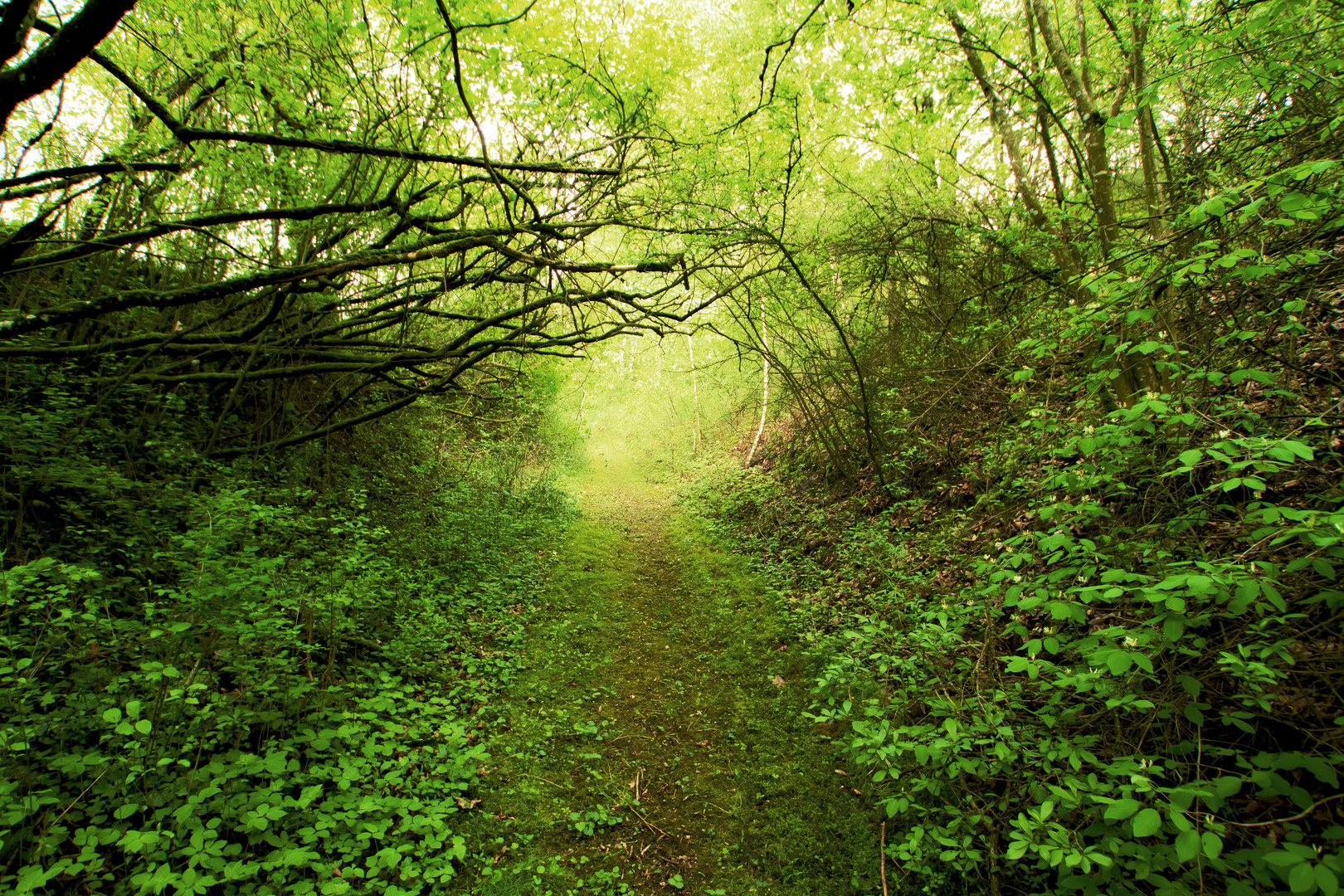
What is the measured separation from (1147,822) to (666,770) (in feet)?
9.96

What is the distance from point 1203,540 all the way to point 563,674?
15.6ft

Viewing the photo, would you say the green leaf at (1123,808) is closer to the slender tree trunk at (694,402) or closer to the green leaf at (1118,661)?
the green leaf at (1118,661)

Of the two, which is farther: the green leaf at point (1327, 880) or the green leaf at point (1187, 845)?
the green leaf at point (1187, 845)

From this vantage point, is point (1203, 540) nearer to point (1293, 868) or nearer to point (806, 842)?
point (1293, 868)

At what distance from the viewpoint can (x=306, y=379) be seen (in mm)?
6785

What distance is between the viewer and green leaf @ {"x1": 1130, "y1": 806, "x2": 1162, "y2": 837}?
1.53m

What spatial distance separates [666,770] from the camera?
12.7ft

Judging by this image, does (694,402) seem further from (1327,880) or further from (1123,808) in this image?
(1327,880)

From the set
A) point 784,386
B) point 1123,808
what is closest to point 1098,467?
point 1123,808

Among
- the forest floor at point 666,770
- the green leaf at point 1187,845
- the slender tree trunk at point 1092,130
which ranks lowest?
the forest floor at point 666,770

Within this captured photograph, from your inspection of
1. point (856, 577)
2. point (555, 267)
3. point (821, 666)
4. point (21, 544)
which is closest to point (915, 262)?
point (856, 577)

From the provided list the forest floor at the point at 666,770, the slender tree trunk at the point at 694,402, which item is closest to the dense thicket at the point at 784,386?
the forest floor at the point at 666,770

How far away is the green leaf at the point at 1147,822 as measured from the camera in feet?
5.03

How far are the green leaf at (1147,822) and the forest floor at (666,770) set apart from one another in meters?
1.73
